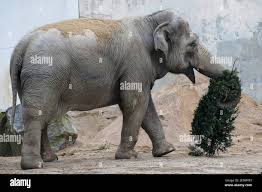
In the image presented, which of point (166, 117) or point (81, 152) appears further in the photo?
point (166, 117)

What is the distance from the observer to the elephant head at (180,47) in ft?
31.4

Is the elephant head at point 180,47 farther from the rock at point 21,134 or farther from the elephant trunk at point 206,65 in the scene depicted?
the rock at point 21,134

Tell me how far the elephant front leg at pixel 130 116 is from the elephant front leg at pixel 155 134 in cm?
52

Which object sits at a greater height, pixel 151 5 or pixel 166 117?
pixel 151 5

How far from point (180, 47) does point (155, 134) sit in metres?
1.32

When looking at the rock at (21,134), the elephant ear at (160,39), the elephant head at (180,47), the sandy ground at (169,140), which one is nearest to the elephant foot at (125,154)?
the sandy ground at (169,140)

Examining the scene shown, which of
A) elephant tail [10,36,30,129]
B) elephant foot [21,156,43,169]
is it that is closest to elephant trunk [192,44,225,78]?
elephant tail [10,36,30,129]

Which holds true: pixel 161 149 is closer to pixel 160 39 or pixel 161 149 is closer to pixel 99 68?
pixel 160 39

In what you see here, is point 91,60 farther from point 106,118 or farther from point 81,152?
point 106,118

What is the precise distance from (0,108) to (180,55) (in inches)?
221

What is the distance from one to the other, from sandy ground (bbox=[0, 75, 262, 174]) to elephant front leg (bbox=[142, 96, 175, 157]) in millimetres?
162

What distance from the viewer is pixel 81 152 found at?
1153cm

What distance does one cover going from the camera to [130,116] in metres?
9.31
